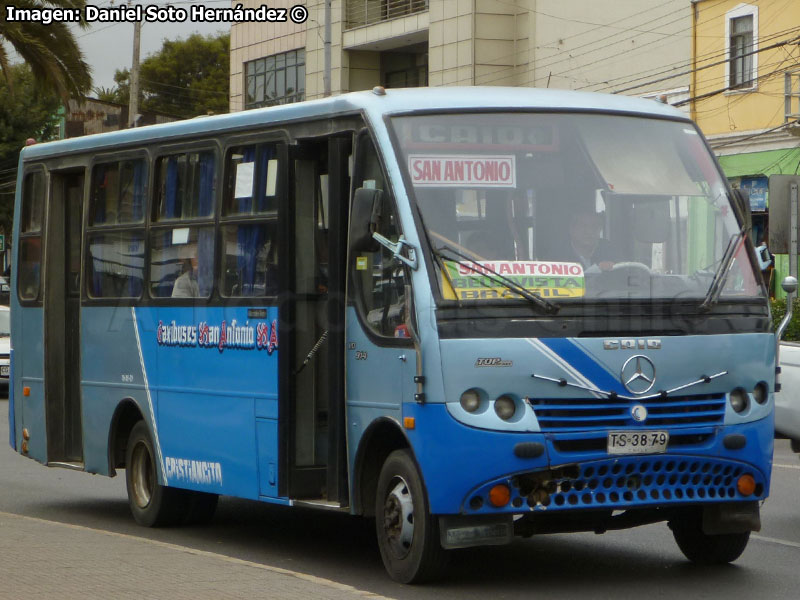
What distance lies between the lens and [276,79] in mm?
50656

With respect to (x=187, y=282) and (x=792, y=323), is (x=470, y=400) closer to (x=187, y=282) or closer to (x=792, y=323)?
(x=187, y=282)

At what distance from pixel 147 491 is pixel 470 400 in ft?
14.6

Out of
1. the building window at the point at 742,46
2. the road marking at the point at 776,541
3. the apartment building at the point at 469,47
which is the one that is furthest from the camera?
the apartment building at the point at 469,47

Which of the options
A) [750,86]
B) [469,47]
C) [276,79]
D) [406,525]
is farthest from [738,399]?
[276,79]

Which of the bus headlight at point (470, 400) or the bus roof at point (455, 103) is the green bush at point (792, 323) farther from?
the bus headlight at point (470, 400)

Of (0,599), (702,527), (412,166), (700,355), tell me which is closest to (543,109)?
(412,166)

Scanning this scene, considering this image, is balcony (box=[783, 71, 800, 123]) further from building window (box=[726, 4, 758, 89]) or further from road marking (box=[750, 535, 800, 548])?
road marking (box=[750, 535, 800, 548])

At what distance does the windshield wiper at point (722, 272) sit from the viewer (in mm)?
8438

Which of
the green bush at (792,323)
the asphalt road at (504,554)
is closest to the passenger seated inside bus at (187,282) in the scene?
the asphalt road at (504,554)

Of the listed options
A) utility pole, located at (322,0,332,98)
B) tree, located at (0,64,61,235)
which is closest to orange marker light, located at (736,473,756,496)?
utility pole, located at (322,0,332,98)

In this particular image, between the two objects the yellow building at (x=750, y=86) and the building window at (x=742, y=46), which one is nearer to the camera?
the yellow building at (x=750, y=86)

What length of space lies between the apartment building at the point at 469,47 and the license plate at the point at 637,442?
26.6 meters

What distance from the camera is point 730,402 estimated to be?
8.41m

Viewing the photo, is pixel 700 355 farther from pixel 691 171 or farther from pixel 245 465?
pixel 245 465
